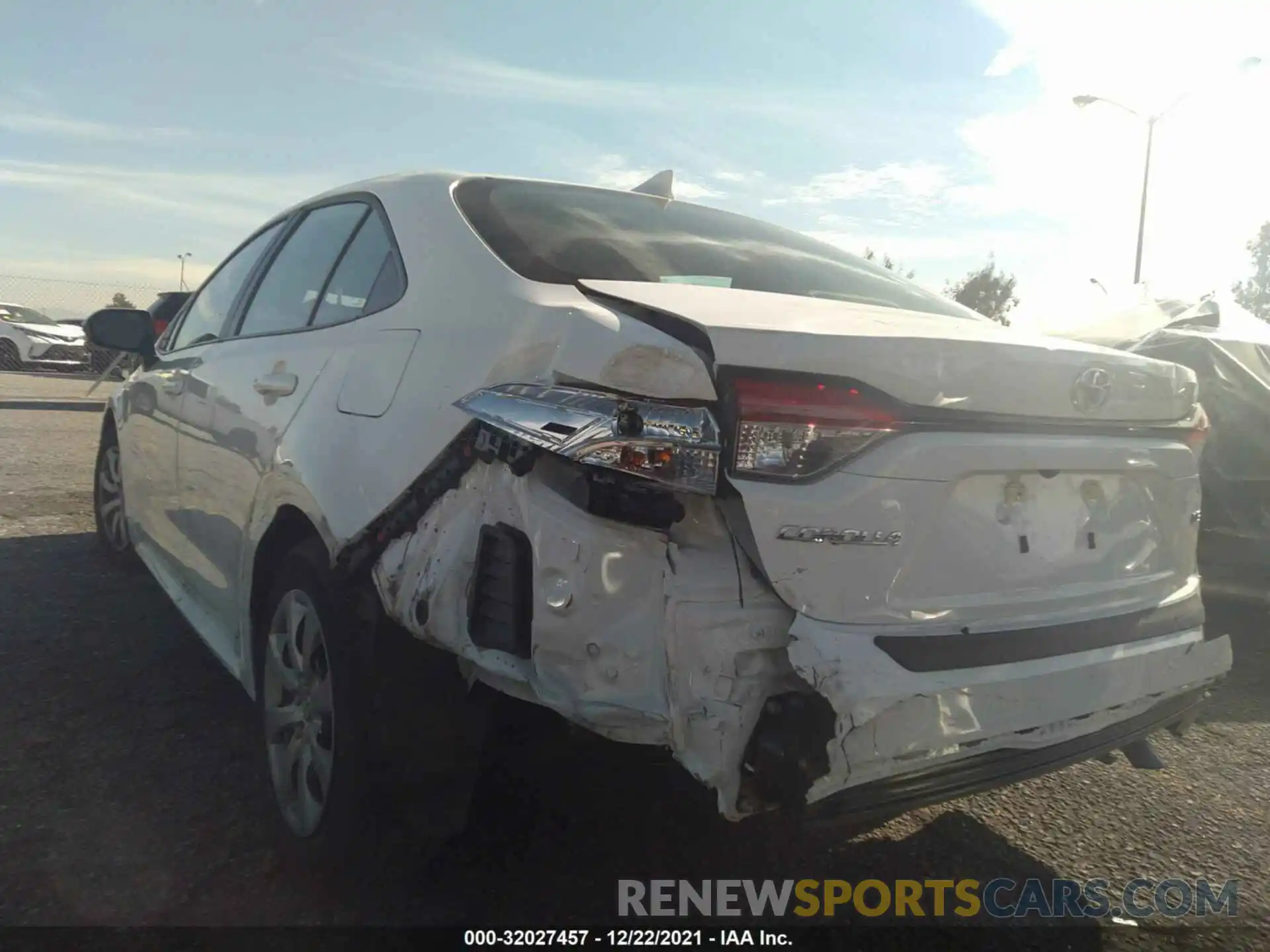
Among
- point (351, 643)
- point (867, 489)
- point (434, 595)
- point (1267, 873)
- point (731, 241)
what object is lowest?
point (1267, 873)

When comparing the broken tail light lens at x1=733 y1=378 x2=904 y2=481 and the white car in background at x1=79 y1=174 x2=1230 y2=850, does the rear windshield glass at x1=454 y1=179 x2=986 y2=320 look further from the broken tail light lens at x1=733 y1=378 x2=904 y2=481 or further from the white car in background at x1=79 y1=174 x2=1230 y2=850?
the broken tail light lens at x1=733 y1=378 x2=904 y2=481

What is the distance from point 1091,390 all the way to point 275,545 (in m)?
2.05

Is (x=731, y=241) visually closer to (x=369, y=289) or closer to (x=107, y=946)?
(x=369, y=289)

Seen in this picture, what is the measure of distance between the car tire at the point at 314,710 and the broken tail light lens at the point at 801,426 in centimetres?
98

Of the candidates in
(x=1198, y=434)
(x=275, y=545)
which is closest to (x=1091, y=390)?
(x=1198, y=434)

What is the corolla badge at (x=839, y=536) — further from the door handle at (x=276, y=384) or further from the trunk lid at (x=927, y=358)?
the door handle at (x=276, y=384)

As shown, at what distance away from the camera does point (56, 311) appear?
108 ft

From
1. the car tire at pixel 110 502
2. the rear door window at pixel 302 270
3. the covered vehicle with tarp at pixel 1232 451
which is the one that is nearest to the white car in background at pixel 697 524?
the rear door window at pixel 302 270

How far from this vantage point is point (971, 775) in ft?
6.46

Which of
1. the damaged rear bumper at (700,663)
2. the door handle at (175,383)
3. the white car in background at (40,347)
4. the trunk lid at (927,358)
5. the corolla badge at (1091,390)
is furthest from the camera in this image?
the white car in background at (40,347)

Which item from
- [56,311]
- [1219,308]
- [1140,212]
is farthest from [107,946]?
[56,311]

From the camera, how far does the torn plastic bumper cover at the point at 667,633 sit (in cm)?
176

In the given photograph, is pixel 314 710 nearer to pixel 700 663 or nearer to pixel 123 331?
pixel 700 663

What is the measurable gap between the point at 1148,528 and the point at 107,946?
2502 mm
